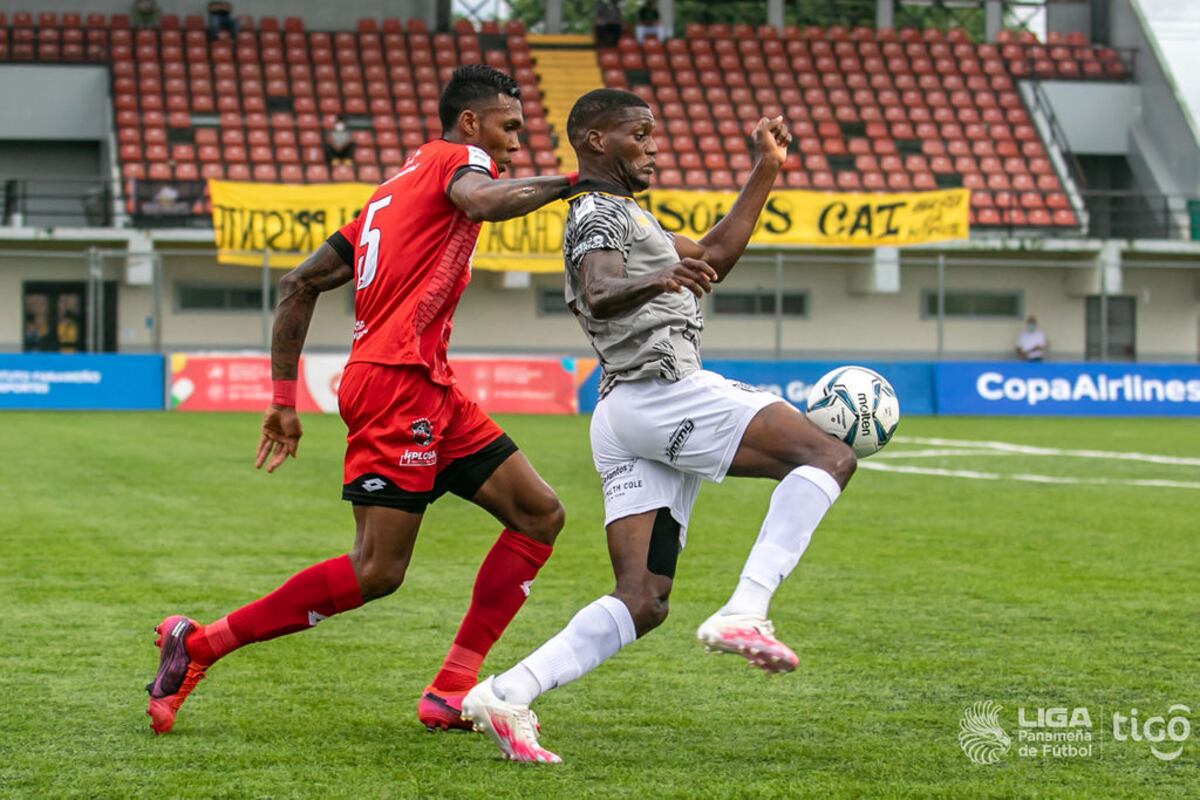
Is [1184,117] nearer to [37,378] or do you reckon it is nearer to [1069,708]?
[37,378]

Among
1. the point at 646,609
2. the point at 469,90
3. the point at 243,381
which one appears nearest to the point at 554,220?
the point at 243,381

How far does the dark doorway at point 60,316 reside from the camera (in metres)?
32.2

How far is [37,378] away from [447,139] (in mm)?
23002

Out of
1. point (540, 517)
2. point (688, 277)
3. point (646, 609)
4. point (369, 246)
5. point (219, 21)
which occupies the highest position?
point (219, 21)

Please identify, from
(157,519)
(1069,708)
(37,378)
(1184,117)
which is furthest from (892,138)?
(1069,708)

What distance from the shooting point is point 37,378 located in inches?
1041

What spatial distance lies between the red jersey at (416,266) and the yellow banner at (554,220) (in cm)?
2220

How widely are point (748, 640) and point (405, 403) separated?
1.42m

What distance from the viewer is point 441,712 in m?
5.18

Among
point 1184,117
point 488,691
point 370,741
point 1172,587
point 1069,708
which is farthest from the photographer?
point 1184,117

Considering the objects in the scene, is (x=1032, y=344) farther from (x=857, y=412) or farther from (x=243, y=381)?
(x=857, y=412)

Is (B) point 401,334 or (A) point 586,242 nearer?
(A) point 586,242

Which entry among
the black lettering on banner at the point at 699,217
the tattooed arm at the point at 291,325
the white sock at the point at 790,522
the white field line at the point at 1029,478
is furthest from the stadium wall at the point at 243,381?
the white sock at the point at 790,522

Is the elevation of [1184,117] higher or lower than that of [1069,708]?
higher
